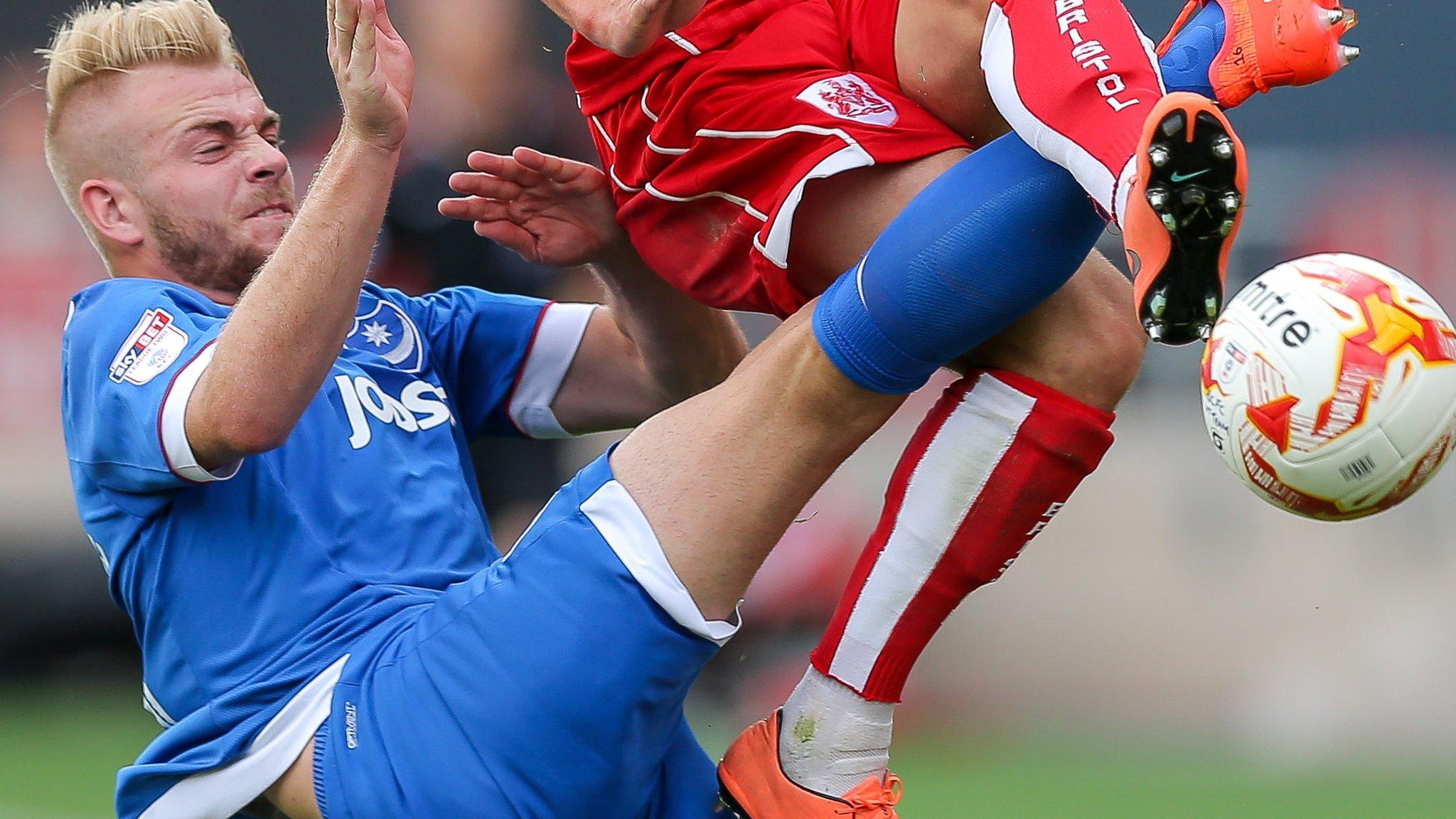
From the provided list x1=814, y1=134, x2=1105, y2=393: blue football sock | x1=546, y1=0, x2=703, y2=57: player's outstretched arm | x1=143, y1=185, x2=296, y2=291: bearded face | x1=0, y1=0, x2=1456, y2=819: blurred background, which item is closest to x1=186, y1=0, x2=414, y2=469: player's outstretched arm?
x1=546, y1=0, x2=703, y2=57: player's outstretched arm

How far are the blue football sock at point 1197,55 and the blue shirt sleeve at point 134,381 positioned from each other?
1.18 meters

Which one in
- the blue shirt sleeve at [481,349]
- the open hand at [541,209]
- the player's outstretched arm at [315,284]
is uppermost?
the player's outstretched arm at [315,284]

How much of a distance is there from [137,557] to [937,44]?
1204 millimetres

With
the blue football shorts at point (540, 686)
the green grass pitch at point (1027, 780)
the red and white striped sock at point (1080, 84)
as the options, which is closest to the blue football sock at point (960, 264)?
the red and white striped sock at point (1080, 84)

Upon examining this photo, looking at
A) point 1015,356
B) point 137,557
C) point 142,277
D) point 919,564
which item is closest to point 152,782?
point 137,557

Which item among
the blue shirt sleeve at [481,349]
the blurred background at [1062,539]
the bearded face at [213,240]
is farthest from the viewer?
the blurred background at [1062,539]

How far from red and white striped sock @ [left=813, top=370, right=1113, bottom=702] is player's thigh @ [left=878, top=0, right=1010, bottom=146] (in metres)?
0.31

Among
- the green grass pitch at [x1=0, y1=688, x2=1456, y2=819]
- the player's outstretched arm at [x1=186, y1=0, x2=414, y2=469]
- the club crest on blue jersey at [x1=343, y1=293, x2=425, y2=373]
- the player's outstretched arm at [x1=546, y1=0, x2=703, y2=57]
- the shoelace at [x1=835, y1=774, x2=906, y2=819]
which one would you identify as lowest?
the green grass pitch at [x1=0, y1=688, x2=1456, y2=819]

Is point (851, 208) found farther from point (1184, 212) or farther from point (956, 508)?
point (1184, 212)

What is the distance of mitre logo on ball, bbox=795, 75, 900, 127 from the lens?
1.83 m

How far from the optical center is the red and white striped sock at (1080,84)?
1505 millimetres

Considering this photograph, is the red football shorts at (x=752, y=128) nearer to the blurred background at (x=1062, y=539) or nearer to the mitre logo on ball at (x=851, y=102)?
the mitre logo on ball at (x=851, y=102)

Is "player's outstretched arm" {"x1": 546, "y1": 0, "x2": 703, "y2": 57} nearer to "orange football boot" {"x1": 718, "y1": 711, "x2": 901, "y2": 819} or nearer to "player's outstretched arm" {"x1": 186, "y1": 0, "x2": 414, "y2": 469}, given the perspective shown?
"player's outstretched arm" {"x1": 186, "y1": 0, "x2": 414, "y2": 469}

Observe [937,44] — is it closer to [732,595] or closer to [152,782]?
[732,595]
